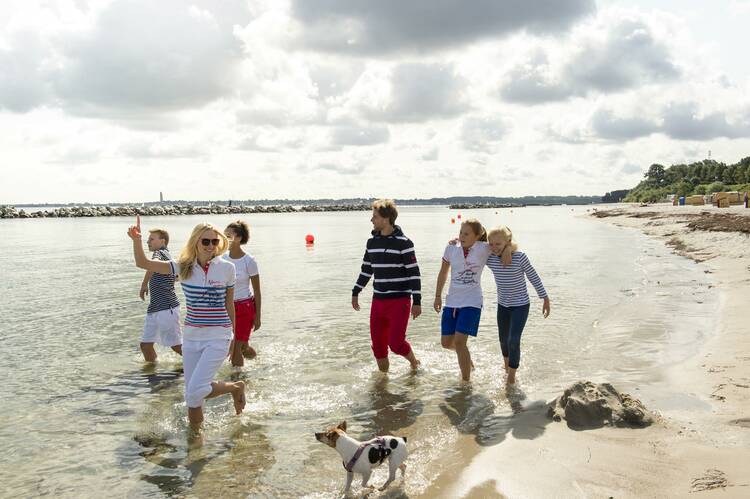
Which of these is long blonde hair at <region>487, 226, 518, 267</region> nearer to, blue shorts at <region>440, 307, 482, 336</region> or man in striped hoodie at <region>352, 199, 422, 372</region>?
blue shorts at <region>440, 307, 482, 336</region>

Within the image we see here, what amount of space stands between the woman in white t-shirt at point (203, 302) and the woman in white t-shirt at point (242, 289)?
2.17 meters

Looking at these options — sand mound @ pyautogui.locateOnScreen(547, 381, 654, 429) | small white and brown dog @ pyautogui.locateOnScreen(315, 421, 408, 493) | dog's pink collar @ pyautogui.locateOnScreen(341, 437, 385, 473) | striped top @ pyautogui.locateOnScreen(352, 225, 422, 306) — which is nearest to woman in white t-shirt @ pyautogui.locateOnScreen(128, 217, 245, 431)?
small white and brown dog @ pyautogui.locateOnScreen(315, 421, 408, 493)

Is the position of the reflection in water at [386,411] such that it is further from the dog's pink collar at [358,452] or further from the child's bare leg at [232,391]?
the dog's pink collar at [358,452]

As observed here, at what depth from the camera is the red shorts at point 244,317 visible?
8.48 meters

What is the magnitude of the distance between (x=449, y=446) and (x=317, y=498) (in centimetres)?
161

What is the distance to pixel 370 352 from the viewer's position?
32.7 ft

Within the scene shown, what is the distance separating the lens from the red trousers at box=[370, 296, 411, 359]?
7750 millimetres

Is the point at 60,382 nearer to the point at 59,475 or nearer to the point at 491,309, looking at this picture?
the point at 59,475

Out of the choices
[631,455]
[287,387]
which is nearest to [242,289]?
[287,387]

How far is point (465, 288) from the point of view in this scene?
7.48m

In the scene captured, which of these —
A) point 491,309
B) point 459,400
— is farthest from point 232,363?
point 491,309

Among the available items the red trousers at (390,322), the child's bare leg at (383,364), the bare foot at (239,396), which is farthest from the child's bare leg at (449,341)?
the bare foot at (239,396)

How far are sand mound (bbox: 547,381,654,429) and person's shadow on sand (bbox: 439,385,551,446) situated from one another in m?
0.29

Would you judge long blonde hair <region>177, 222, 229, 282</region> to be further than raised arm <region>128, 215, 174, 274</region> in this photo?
Yes
